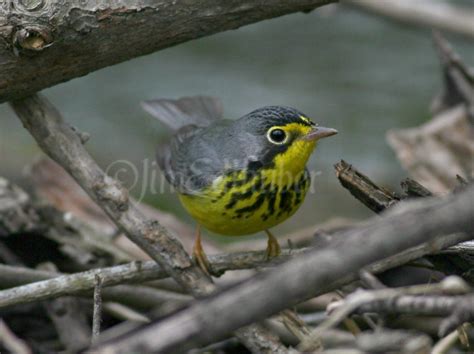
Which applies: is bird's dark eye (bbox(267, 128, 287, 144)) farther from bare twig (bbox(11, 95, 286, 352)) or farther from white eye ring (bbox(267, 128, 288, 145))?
bare twig (bbox(11, 95, 286, 352))

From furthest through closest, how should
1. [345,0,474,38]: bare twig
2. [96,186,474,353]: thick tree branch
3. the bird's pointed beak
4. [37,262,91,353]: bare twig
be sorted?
[345,0,474,38]: bare twig, the bird's pointed beak, [37,262,91,353]: bare twig, [96,186,474,353]: thick tree branch

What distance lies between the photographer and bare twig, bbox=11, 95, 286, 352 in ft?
12.4

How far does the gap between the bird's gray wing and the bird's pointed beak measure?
1145mm

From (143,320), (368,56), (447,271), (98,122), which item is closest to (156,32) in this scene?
(143,320)

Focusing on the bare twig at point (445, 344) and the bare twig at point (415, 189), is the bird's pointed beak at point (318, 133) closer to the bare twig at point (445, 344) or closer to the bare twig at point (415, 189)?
the bare twig at point (415, 189)

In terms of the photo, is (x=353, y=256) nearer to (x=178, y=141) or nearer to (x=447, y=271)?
(x=447, y=271)

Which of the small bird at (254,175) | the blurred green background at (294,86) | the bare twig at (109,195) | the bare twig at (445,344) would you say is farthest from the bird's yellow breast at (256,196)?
the blurred green background at (294,86)

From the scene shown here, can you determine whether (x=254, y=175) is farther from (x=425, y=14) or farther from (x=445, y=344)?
(x=425, y=14)

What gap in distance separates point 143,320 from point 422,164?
6.59 feet

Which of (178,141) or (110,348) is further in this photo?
(178,141)

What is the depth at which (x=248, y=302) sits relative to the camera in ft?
6.59

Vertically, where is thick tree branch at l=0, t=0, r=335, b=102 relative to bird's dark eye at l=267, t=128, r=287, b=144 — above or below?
above

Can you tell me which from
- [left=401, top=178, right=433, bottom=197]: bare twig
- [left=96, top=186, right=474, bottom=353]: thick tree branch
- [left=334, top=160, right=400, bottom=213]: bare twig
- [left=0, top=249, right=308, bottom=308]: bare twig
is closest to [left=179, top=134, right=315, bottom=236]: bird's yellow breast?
[left=0, top=249, right=308, bottom=308]: bare twig

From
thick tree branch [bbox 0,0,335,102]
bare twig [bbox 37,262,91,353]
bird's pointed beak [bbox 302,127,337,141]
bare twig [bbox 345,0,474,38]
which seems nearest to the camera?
thick tree branch [bbox 0,0,335,102]
